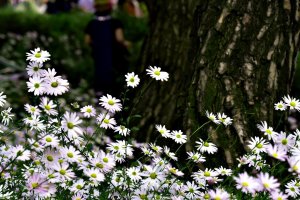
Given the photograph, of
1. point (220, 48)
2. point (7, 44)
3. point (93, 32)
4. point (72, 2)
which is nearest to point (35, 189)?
point (220, 48)

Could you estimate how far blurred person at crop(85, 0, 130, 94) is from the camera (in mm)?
6797

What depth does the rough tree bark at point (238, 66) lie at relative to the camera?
3.13 meters

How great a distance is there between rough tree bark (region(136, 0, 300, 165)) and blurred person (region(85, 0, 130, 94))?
347 cm

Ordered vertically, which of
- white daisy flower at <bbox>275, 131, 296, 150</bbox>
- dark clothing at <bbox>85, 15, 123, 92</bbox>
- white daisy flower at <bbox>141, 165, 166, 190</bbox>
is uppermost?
white daisy flower at <bbox>275, 131, 296, 150</bbox>

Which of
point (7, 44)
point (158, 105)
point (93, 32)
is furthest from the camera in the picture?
point (7, 44)

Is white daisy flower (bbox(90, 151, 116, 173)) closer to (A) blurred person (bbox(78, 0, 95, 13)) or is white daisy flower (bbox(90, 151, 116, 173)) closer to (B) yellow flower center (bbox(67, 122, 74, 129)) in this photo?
(B) yellow flower center (bbox(67, 122, 74, 129))

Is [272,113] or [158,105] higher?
[272,113]

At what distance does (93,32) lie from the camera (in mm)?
6906

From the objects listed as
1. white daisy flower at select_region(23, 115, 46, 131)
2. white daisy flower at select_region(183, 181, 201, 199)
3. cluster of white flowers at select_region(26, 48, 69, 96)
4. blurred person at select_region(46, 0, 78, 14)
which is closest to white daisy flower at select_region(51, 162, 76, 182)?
cluster of white flowers at select_region(26, 48, 69, 96)

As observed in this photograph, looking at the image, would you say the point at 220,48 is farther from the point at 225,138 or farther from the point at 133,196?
the point at 133,196

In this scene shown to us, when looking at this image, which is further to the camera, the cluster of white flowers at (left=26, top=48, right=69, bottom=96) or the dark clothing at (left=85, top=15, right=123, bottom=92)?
the dark clothing at (left=85, top=15, right=123, bottom=92)

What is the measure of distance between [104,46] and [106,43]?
5cm

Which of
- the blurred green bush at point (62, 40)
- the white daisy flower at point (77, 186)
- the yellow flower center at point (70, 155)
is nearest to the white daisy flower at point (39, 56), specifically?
the yellow flower center at point (70, 155)

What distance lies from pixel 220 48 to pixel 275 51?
0.30 metres
